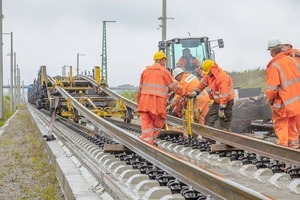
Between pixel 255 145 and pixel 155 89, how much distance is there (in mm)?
2229

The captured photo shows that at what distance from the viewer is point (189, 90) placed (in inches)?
412

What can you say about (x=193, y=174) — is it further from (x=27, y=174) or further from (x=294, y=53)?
(x=27, y=174)

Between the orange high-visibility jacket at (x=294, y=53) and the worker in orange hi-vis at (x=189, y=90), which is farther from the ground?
the orange high-visibility jacket at (x=294, y=53)

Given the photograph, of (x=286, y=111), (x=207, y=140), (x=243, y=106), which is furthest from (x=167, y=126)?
(x=286, y=111)

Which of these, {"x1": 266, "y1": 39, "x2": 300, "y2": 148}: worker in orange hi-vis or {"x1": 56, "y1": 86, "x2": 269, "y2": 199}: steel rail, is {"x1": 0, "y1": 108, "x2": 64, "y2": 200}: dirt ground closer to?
{"x1": 56, "y1": 86, "x2": 269, "y2": 199}: steel rail

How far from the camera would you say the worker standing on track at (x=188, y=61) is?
16578mm

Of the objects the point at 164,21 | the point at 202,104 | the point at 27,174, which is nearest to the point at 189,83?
the point at 202,104

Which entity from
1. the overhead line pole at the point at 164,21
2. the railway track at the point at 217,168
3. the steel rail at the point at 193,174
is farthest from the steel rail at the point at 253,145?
the overhead line pole at the point at 164,21

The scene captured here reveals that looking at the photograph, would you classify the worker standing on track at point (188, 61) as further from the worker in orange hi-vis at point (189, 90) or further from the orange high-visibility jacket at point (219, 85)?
the orange high-visibility jacket at point (219, 85)

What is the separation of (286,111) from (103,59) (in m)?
52.2

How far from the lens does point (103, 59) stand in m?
58.9

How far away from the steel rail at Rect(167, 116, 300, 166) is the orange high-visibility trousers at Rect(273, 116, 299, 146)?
1.13ft

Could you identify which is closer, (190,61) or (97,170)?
(97,170)

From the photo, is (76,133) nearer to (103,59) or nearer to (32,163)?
(32,163)
